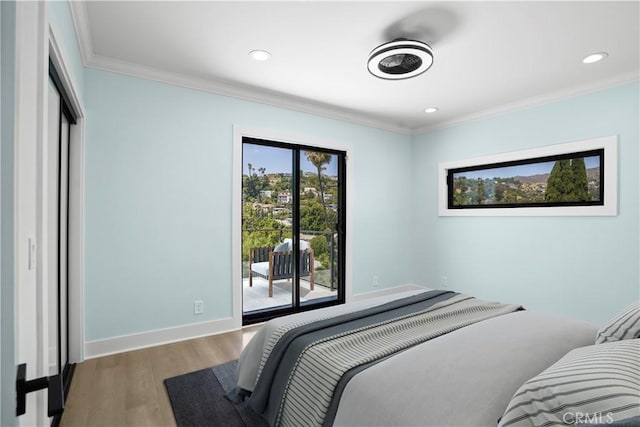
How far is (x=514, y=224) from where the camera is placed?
379 cm

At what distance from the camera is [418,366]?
49.8 inches

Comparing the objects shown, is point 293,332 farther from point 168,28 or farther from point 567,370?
point 168,28

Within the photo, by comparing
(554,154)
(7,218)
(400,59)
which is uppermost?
(400,59)

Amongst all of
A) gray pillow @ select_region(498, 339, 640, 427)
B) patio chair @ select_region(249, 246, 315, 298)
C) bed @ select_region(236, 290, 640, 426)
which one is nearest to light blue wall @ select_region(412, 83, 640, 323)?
bed @ select_region(236, 290, 640, 426)

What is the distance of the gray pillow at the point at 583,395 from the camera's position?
2.46 ft

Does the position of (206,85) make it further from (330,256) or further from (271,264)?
(330,256)

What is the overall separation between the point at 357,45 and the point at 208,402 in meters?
2.76

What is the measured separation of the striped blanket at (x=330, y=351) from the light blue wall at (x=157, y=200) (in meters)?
1.70

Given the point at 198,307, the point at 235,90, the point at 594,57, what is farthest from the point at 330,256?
the point at 594,57

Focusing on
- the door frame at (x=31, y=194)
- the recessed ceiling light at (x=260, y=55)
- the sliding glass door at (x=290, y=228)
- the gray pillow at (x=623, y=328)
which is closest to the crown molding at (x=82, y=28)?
the recessed ceiling light at (x=260, y=55)

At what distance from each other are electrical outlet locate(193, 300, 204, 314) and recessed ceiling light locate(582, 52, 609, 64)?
411 cm

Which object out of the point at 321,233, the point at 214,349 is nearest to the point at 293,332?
the point at 214,349

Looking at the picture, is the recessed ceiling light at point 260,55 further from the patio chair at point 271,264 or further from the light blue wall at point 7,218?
the light blue wall at point 7,218

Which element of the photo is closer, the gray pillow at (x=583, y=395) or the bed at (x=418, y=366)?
the gray pillow at (x=583, y=395)
